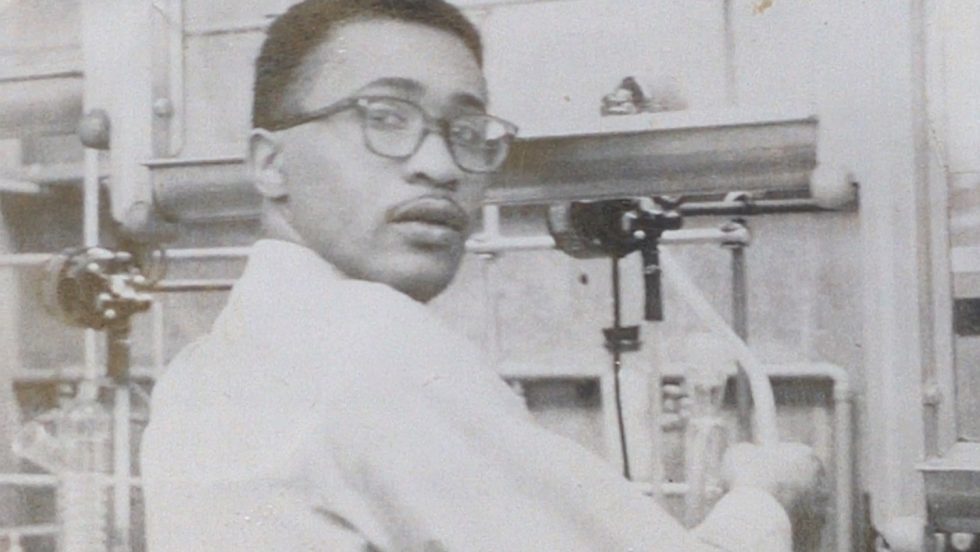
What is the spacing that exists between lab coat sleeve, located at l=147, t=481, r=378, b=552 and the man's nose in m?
0.25

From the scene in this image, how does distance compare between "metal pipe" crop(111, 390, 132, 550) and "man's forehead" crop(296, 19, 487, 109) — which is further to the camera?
"metal pipe" crop(111, 390, 132, 550)

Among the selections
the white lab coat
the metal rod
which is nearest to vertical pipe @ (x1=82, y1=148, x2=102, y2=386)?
the white lab coat

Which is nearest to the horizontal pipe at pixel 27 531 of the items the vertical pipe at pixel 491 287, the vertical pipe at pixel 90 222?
the vertical pipe at pixel 90 222

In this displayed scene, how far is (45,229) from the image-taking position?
3.67ft

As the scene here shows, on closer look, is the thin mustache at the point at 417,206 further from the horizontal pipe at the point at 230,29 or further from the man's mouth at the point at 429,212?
the horizontal pipe at the point at 230,29

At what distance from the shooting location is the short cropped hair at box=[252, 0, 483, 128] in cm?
84

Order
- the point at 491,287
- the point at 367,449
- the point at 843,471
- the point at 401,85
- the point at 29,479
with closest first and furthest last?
1. the point at 367,449
2. the point at 401,85
3. the point at 843,471
4. the point at 491,287
5. the point at 29,479

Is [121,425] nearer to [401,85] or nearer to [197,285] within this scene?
[197,285]

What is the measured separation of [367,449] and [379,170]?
225 mm

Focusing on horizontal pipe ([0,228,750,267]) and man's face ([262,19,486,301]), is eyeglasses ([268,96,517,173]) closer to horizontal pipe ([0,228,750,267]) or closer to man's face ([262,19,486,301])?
man's face ([262,19,486,301])

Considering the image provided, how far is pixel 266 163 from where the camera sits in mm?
858

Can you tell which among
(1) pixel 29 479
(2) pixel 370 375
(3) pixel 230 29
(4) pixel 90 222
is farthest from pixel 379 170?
(1) pixel 29 479

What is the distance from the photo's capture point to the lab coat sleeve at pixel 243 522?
2.25 ft

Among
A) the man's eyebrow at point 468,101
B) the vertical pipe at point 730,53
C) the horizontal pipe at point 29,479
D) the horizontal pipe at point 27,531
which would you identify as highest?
the vertical pipe at point 730,53
